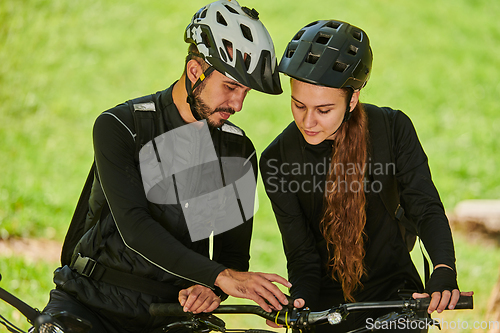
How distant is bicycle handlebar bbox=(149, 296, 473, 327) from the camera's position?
2.37 m

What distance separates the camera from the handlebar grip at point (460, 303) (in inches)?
91.7

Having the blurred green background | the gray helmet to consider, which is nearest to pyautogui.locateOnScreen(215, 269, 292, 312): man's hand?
the gray helmet

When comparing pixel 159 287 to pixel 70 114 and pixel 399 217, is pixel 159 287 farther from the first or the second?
pixel 70 114

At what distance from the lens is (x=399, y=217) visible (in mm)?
2973

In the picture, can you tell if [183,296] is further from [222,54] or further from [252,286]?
[222,54]

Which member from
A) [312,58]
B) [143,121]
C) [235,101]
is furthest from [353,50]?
[143,121]

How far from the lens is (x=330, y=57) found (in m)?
2.82

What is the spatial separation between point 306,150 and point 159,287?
3.72ft

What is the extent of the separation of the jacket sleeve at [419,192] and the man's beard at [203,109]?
3.20ft

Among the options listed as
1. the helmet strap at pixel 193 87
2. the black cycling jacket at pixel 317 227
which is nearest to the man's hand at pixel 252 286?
the black cycling jacket at pixel 317 227

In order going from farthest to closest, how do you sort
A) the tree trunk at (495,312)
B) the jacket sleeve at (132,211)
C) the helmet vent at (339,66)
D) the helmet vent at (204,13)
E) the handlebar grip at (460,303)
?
1. the tree trunk at (495,312)
2. the helmet vent at (204,13)
3. the helmet vent at (339,66)
4. the jacket sleeve at (132,211)
5. the handlebar grip at (460,303)

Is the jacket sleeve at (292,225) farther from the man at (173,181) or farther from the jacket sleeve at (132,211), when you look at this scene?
the jacket sleeve at (132,211)

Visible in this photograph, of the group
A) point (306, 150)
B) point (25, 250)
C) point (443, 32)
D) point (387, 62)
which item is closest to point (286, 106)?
point (387, 62)

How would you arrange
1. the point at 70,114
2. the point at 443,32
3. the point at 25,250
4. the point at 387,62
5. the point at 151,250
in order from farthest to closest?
the point at 443,32, the point at 387,62, the point at 70,114, the point at 25,250, the point at 151,250
